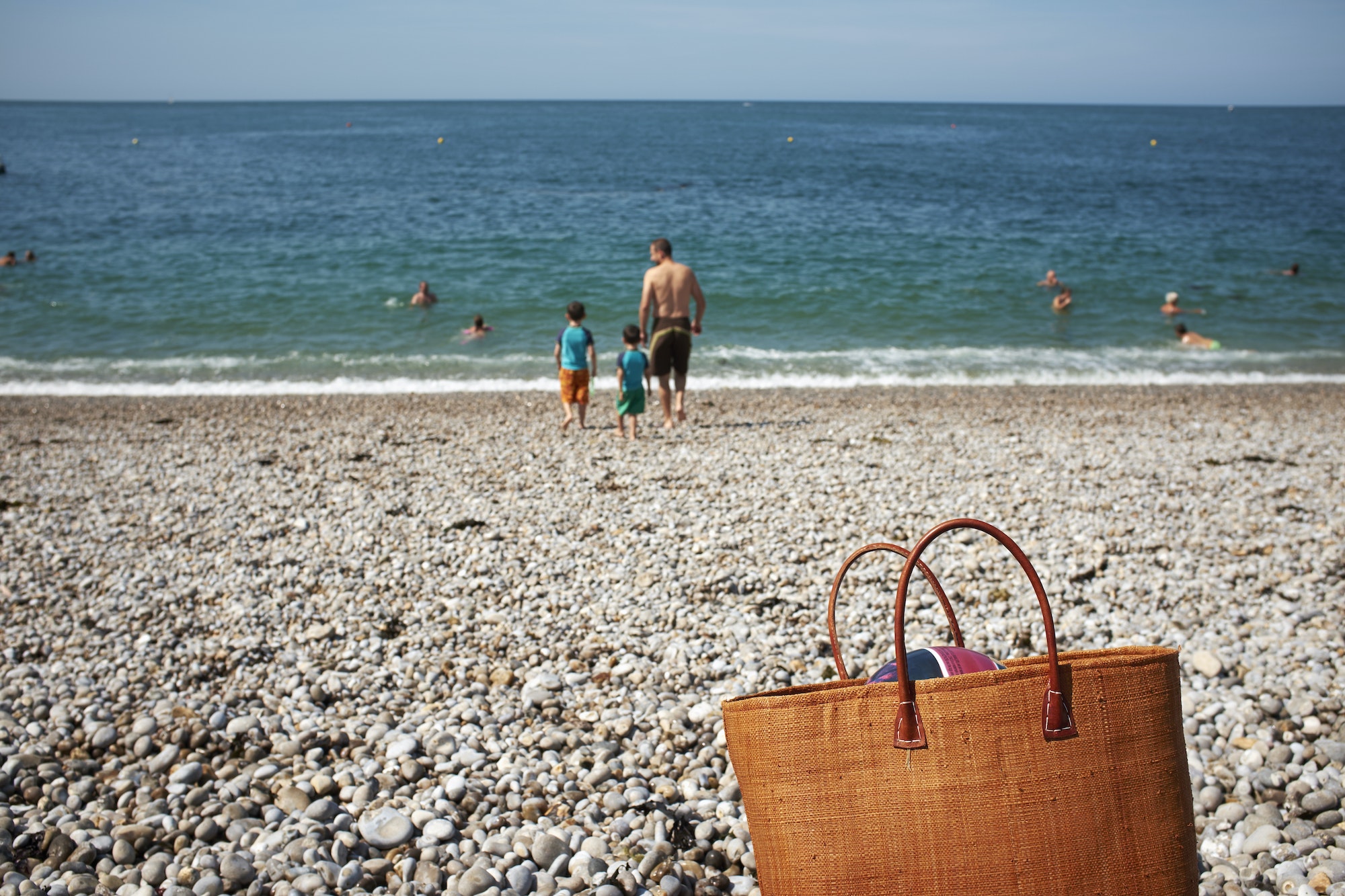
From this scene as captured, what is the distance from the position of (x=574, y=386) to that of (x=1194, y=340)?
14919 mm

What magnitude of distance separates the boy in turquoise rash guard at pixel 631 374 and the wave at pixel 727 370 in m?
4.85

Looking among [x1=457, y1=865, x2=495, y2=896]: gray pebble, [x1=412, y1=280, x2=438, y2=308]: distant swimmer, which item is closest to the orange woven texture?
[x1=457, y1=865, x2=495, y2=896]: gray pebble

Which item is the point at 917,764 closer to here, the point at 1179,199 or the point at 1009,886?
the point at 1009,886

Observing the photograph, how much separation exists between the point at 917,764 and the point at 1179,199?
143ft

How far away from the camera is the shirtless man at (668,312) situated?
9766 mm

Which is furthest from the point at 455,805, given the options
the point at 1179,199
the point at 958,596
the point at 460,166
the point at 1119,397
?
the point at 460,166

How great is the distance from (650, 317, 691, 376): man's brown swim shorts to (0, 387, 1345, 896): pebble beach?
92 centimetres

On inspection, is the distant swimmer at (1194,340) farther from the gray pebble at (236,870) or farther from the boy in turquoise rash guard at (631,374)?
the gray pebble at (236,870)

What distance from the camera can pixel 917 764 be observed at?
208cm

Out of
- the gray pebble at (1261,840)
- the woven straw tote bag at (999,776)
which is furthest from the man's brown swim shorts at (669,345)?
the woven straw tote bag at (999,776)

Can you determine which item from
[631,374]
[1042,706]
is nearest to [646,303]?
[631,374]

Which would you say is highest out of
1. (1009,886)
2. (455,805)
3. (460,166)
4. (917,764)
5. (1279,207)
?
(460,166)

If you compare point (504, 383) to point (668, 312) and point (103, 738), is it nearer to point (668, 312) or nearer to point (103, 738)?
point (668, 312)

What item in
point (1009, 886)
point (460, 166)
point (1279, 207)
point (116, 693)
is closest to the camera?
point (1009, 886)
